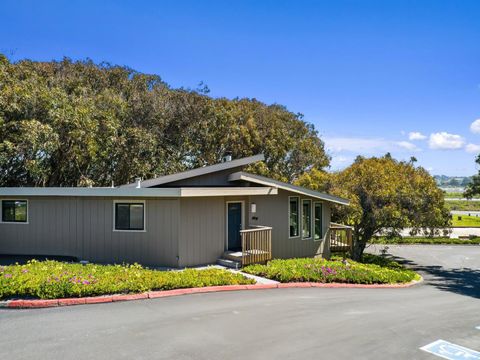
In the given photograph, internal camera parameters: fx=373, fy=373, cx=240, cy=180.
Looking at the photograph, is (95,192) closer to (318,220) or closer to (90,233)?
(90,233)

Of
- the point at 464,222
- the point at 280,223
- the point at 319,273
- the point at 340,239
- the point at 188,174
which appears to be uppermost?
the point at 188,174

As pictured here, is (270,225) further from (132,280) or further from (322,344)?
(322,344)

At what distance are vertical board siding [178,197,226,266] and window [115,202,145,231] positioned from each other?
135 cm

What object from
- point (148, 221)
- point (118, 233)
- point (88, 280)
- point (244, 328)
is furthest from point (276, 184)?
point (244, 328)

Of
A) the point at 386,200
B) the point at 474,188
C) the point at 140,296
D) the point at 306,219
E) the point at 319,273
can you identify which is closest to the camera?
the point at 140,296

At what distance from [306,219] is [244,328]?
376 inches

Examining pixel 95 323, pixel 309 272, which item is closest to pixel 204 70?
pixel 309 272

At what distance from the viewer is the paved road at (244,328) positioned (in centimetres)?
545

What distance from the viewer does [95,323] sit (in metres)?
6.48

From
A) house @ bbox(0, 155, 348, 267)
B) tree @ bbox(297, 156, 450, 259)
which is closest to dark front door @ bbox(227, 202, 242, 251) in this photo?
house @ bbox(0, 155, 348, 267)

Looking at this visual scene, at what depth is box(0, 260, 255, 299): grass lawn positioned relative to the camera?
761cm

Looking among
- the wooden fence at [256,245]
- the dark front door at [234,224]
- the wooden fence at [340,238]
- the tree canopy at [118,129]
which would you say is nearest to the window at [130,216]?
the dark front door at [234,224]

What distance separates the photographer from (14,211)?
494 inches

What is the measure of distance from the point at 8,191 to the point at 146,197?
14.8ft
